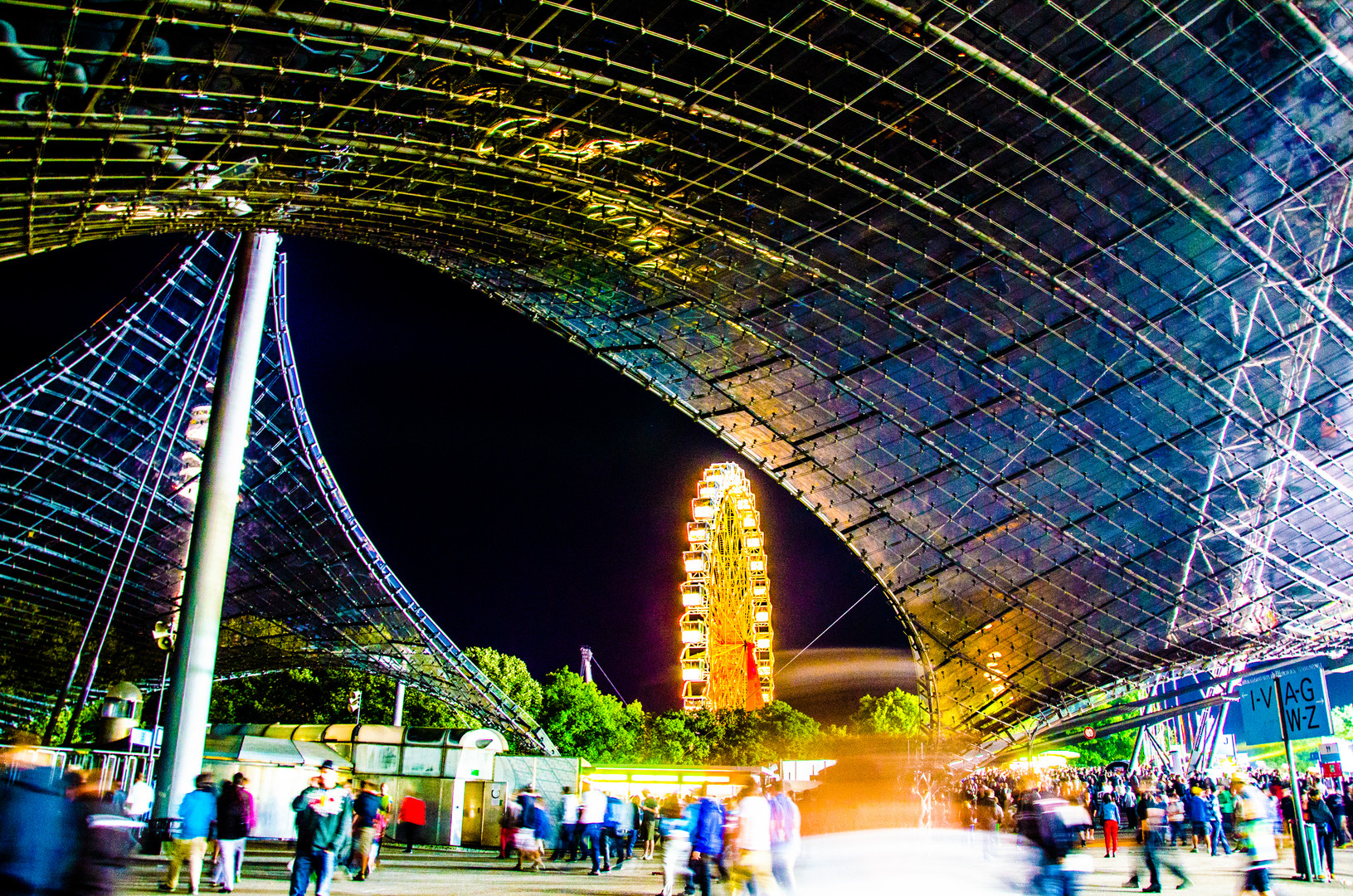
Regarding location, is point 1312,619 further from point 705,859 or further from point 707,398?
point 705,859

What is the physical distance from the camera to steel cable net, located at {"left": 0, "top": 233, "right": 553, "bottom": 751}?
3559cm

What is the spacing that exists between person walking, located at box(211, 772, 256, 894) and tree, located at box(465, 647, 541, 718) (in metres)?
73.0

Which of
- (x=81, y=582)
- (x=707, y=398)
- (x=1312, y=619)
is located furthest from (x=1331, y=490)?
(x=81, y=582)

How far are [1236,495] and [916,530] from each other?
40.5ft

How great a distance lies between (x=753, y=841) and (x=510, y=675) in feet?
263

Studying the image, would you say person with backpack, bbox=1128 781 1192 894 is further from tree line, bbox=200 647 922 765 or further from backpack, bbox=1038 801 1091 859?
tree line, bbox=200 647 922 765

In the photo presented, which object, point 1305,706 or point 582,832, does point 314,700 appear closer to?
point 582,832

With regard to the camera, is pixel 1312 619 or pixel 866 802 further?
pixel 1312 619

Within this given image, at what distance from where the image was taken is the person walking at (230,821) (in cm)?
1365

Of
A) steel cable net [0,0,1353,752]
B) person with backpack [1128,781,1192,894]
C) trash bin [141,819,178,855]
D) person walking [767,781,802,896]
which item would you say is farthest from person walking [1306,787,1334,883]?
trash bin [141,819,178,855]

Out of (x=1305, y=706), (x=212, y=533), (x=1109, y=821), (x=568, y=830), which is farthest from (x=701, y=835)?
(x=212, y=533)

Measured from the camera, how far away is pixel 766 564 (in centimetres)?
6612

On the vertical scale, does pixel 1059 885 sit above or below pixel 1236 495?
below

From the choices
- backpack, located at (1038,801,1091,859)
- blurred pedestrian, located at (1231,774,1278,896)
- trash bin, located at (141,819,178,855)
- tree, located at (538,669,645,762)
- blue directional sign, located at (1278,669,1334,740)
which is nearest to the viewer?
backpack, located at (1038,801,1091,859)
